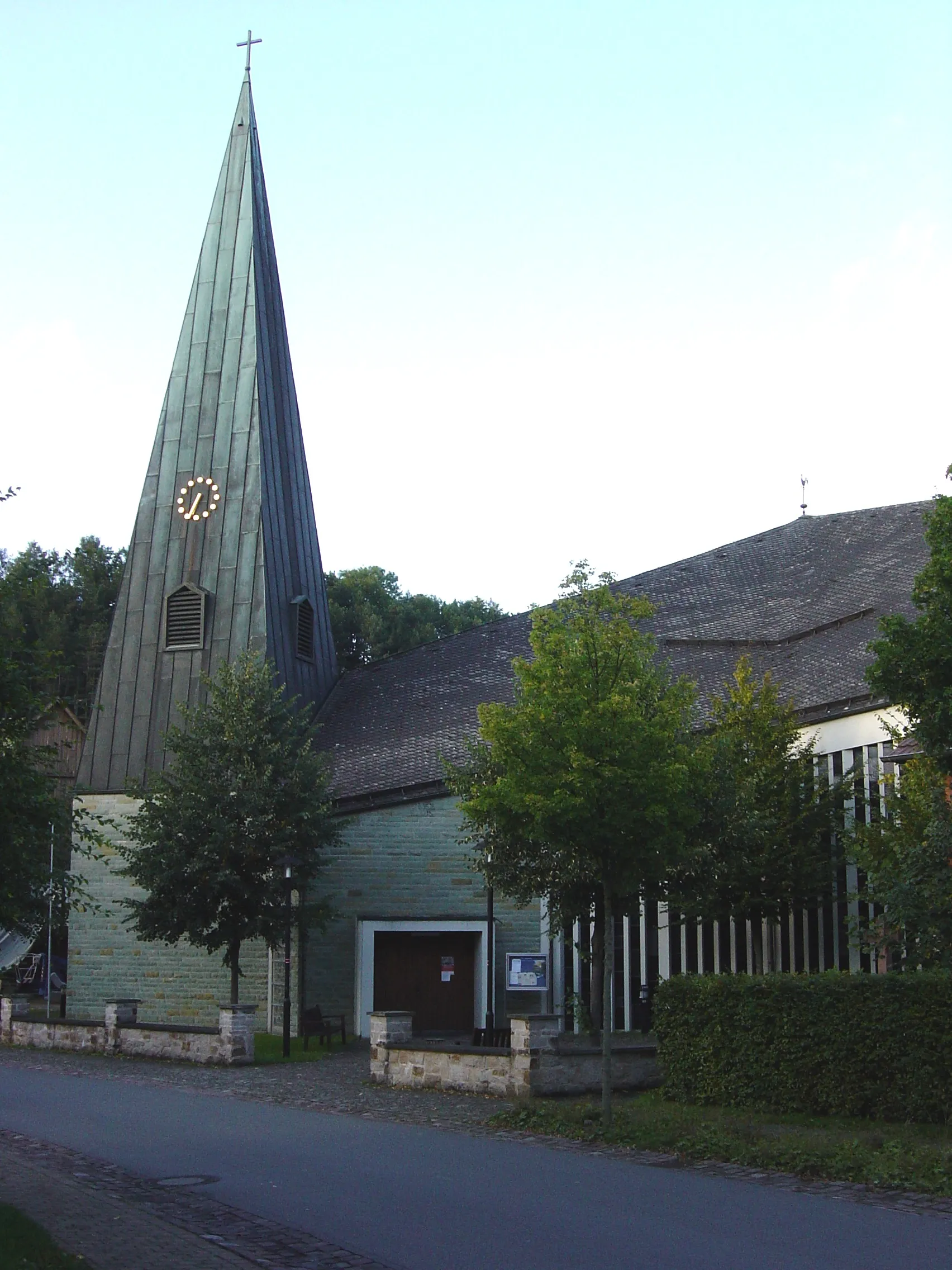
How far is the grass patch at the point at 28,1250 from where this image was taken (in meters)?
7.56

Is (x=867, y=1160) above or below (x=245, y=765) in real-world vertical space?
below

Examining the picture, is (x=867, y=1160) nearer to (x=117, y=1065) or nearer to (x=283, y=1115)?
(x=283, y=1115)

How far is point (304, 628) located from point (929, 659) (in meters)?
23.6

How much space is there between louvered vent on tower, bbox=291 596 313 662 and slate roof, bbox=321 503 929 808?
63.2 inches

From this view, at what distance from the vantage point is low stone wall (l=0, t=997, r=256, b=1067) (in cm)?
2361

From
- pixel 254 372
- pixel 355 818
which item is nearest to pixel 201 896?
pixel 355 818

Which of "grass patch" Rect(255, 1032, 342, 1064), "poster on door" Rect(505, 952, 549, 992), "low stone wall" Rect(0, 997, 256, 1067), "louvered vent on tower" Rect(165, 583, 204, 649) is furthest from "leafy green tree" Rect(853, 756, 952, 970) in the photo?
"louvered vent on tower" Rect(165, 583, 204, 649)

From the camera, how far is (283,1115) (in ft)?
55.0

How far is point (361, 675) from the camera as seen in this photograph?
39.5 m

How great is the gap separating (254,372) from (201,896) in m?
15.6

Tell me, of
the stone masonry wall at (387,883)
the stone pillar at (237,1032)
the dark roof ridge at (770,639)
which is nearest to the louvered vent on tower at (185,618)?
the stone masonry wall at (387,883)

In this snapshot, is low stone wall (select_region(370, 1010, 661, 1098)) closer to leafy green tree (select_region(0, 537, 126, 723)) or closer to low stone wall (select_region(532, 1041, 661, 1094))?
low stone wall (select_region(532, 1041, 661, 1094))

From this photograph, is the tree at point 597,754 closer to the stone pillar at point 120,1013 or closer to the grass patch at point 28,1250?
the grass patch at point 28,1250

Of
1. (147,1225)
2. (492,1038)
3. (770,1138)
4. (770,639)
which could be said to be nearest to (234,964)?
(492,1038)
